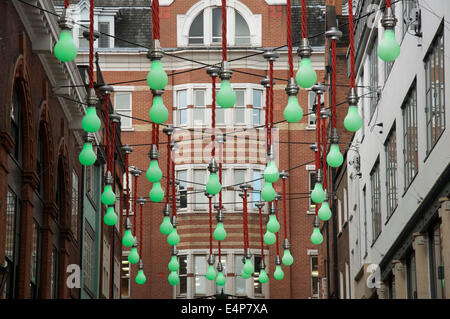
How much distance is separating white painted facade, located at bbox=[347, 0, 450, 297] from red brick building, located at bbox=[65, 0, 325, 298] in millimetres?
12236

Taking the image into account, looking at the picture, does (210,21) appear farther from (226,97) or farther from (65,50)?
(226,97)

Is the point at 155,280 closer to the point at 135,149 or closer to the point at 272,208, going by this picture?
the point at 135,149

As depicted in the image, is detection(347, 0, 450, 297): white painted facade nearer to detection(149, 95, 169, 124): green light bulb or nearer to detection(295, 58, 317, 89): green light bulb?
detection(295, 58, 317, 89): green light bulb

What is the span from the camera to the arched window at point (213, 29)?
2142 inches

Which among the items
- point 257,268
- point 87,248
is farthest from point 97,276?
point 257,268

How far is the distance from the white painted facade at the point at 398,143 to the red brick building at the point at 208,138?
12236 millimetres

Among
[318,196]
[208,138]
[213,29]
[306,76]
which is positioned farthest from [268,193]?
[213,29]

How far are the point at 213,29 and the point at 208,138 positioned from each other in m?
5.87

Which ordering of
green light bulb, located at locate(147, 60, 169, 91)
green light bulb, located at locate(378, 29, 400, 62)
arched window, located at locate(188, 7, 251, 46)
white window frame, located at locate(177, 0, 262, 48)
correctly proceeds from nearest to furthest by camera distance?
green light bulb, located at locate(378, 29, 400, 62)
green light bulb, located at locate(147, 60, 169, 91)
white window frame, located at locate(177, 0, 262, 48)
arched window, located at locate(188, 7, 251, 46)

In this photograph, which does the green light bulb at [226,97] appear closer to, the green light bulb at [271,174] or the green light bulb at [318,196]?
the green light bulb at [271,174]

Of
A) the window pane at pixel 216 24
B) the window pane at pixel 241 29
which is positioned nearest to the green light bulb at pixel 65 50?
the window pane at pixel 216 24

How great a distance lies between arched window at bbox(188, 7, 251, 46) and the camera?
5441 centimetres

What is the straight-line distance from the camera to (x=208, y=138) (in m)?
53.3

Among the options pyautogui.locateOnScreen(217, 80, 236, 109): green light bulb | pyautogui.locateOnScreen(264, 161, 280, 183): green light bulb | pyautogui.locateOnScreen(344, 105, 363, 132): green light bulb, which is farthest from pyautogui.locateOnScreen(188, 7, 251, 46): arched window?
pyautogui.locateOnScreen(217, 80, 236, 109): green light bulb
